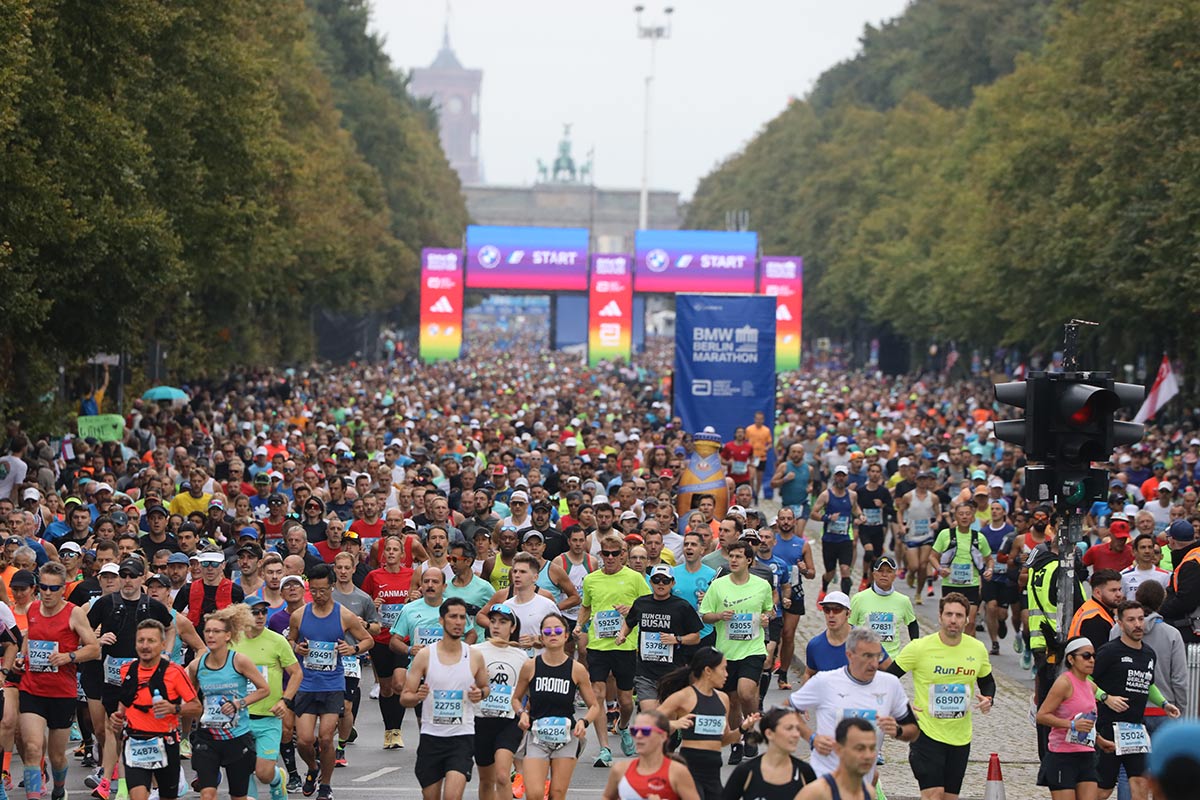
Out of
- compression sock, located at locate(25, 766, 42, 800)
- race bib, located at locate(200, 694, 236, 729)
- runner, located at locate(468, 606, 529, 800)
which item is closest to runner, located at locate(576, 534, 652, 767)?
runner, located at locate(468, 606, 529, 800)

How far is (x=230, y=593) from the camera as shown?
14.1 meters

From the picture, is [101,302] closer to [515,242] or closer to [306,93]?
[306,93]

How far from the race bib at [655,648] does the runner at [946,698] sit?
234 centimetres

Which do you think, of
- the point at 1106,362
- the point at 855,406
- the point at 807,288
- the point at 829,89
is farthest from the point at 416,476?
the point at 829,89

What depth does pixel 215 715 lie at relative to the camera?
1135cm

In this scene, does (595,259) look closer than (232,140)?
No

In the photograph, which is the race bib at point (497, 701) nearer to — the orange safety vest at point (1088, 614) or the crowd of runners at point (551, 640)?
the crowd of runners at point (551, 640)

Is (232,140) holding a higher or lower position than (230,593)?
higher

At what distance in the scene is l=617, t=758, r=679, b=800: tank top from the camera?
8898 mm

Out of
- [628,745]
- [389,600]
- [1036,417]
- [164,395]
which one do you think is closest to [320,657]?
[389,600]

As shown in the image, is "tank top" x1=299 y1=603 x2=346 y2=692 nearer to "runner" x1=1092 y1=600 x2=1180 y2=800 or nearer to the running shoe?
the running shoe

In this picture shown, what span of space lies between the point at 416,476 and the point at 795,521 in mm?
6330

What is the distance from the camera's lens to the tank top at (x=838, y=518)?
21.1 meters

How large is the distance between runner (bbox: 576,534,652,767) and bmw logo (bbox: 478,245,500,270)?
45935mm
